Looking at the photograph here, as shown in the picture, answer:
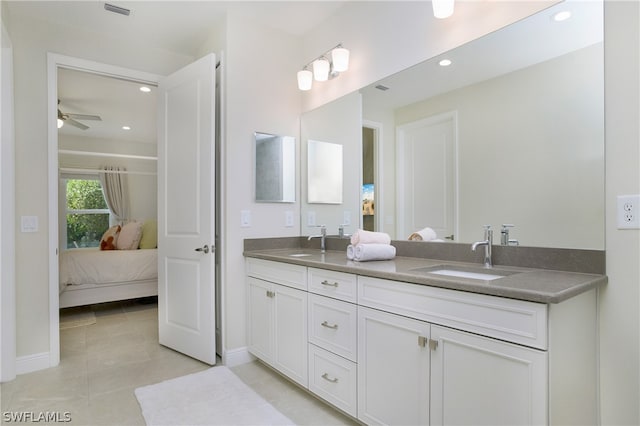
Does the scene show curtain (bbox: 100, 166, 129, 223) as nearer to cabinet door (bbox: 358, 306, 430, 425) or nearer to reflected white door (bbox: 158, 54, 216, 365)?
reflected white door (bbox: 158, 54, 216, 365)

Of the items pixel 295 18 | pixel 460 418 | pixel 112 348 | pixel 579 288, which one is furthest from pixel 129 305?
pixel 579 288

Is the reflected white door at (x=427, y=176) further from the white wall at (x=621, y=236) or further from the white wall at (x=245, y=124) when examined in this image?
the white wall at (x=245, y=124)

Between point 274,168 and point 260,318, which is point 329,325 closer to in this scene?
point 260,318

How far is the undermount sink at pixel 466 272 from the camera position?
1614 mm

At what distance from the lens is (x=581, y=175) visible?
1.45 m

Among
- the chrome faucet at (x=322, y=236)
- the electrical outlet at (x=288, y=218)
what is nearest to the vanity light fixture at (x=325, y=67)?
the electrical outlet at (x=288, y=218)

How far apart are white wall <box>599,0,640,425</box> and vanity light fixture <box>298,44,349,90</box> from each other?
60.0 inches

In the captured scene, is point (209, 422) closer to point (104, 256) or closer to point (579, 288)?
point (579, 288)

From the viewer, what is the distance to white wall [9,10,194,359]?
8.24ft

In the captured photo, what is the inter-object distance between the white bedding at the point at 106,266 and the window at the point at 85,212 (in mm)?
2488

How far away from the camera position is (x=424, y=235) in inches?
83.6

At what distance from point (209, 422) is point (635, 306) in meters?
2.01

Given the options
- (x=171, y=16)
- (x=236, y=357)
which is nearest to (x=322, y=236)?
(x=236, y=357)

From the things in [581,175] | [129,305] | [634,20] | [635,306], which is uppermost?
[634,20]
